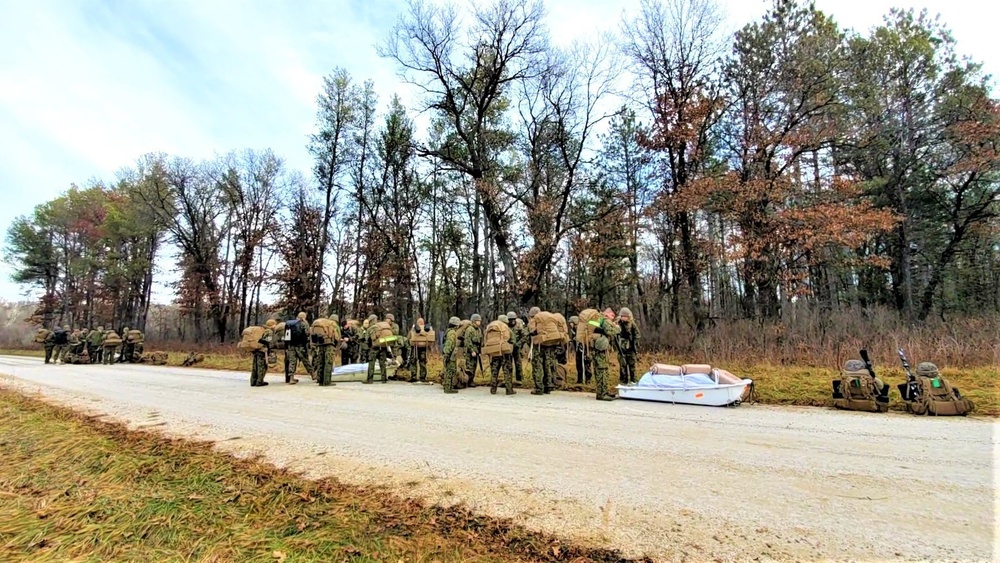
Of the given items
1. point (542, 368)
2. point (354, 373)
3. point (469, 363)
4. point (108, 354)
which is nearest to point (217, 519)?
point (542, 368)

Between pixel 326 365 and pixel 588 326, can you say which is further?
pixel 326 365

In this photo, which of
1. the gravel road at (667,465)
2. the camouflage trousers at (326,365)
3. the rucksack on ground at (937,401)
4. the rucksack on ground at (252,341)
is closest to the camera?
the gravel road at (667,465)

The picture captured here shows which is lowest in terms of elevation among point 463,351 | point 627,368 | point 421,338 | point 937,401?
point 937,401

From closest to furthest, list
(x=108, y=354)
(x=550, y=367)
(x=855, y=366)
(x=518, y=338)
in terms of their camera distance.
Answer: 1. (x=855, y=366)
2. (x=550, y=367)
3. (x=518, y=338)
4. (x=108, y=354)

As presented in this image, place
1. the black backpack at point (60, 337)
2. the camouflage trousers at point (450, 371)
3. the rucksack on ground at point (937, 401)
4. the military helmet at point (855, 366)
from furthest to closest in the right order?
1. the black backpack at point (60, 337)
2. the camouflage trousers at point (450, 371)
3. the military helmet at point (855, 366)
4. the rucksack on ground at point (937, 401)

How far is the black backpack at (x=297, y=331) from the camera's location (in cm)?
1320

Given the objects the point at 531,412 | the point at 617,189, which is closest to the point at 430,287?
the point at 617,189

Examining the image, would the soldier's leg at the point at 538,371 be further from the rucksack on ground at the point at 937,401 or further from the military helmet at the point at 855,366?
the rucksack on ground at the point at 937,401

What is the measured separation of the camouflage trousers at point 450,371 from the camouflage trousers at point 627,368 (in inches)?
163

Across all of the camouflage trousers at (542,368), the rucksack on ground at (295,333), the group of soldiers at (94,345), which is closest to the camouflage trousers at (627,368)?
the camouflage trousers at (542,368)

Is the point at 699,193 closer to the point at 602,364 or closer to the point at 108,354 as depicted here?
the point at 602,364

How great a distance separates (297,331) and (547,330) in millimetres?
7220

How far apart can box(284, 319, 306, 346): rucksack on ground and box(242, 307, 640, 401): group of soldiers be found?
0.09 ft

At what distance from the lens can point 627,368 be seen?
11578mm
